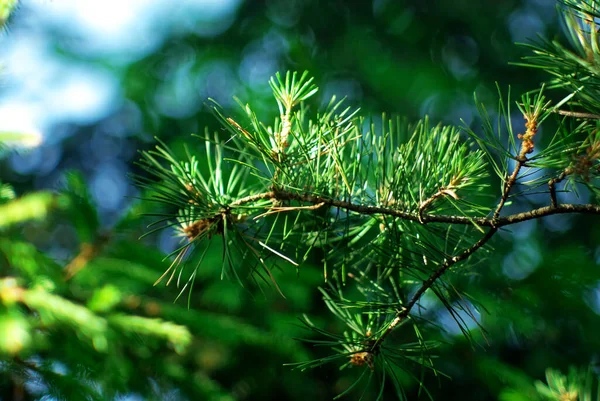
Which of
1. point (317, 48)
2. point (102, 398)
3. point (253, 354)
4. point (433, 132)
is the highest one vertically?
point (433, 132)

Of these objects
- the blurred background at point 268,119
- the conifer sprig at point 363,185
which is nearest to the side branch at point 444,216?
the conifer sprig at point 363,185

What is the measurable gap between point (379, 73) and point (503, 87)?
40 centimetres

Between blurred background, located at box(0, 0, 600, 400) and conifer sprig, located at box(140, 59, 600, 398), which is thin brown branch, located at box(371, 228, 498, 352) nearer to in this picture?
conifer sprig, located at box(140, 59, 600, 398)

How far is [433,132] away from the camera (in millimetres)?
479

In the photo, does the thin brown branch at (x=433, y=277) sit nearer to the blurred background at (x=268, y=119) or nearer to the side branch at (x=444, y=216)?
the side branch at (x=444, y=216)

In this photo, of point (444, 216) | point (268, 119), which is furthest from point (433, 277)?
point (268, 119)

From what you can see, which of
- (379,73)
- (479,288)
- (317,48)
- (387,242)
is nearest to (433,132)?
(387,242)

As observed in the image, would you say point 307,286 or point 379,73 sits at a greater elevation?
point 379,73

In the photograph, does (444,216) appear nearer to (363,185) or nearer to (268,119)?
(363,185)

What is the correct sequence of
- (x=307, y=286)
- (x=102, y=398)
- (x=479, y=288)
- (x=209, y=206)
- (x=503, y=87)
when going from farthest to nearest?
(x=503, y=87) → (x=307, y=286) → (x=479, y=288) → (x=102, y=398) → (x=209, y=206)

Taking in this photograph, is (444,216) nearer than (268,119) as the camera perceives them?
Yes

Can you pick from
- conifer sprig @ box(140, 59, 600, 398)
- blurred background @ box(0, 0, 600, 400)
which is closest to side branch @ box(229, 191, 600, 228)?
conifer sprig @ box(140, 59, 600, 398)

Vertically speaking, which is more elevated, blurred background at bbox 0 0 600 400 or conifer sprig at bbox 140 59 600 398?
conifer sprig at bbox 140 59 600 398

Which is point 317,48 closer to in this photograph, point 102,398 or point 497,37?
point 497,37
